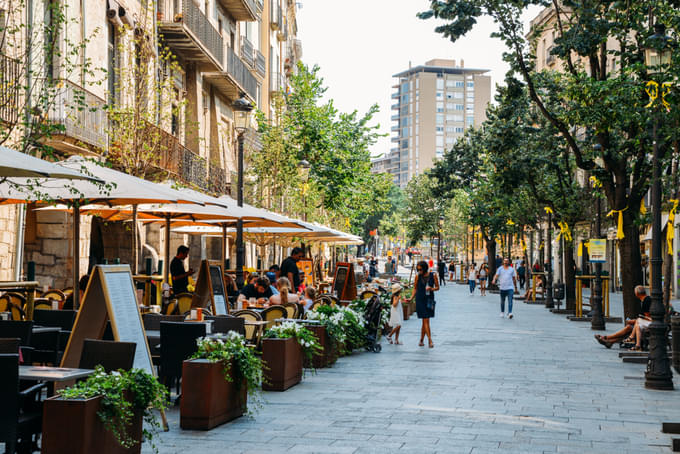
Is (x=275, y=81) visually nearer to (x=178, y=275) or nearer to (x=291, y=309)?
(x=178, y=275)

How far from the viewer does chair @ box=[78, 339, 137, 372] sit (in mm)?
6789

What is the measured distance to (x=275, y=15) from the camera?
55969 millimetres

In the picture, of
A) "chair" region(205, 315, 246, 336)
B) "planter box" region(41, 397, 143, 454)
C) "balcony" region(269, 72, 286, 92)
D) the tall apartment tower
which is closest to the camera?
"planter box" region(41, 397, 143, 454)

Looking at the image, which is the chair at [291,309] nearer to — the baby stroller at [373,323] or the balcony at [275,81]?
the baby stroller at [373,323]

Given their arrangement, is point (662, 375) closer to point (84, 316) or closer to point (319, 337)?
point (319, 337)

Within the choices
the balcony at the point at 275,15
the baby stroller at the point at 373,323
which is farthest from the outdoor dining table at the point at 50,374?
the balcony at the point at 275,15

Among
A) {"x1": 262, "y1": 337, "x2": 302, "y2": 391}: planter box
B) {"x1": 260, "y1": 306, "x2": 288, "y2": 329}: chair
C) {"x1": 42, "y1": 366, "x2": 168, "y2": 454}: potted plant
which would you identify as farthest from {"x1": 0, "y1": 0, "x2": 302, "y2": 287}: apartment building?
{"x1": 42, "y1": 366, "x2": 168, "y2": 454}: potted plant

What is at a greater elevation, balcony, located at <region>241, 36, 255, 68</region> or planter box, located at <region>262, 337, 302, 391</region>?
balcony, located at <region>241, 36, 255, 68</region>

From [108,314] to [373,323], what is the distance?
868 cm

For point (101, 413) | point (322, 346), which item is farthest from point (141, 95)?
point (101, 413)

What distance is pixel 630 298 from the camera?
62.1 feet

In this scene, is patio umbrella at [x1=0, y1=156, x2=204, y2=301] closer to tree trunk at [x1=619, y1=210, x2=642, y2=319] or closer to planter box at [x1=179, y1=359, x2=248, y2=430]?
planter box at [x1=179, y1=359, x2=248, y2=430]

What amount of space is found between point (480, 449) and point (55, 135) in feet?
42.1

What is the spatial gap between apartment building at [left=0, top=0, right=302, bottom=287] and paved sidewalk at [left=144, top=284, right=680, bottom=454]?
530 cm
